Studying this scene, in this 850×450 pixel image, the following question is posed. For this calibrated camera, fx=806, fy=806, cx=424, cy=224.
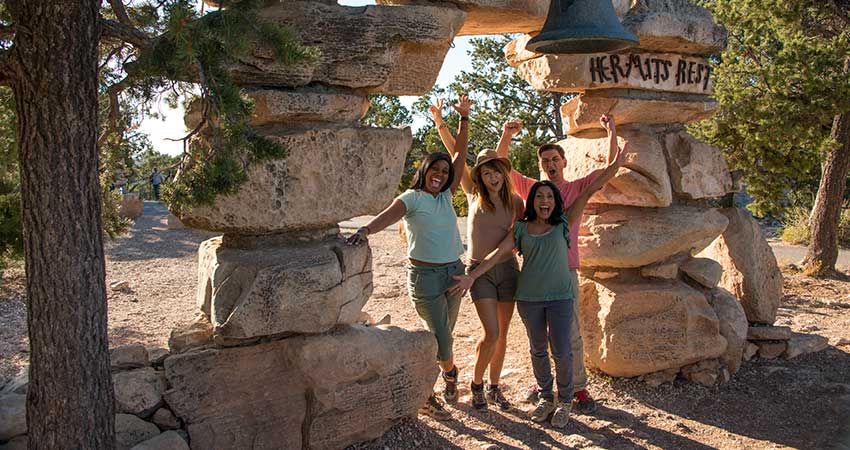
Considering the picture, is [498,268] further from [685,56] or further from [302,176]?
[685,56]

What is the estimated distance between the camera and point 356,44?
3982 millimetres

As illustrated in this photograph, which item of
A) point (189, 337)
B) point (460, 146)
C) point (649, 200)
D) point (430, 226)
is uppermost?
point (460, 146)

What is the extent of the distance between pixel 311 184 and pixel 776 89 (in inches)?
238

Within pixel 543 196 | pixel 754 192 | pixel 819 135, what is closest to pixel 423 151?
pixel 754 192

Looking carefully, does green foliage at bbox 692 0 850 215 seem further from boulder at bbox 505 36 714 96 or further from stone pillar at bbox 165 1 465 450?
stone pillar at bbox 165 1 465 450

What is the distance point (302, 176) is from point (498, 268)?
1.44m

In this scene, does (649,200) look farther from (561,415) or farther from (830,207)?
(830,207)

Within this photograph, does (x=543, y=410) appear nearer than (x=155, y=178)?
No

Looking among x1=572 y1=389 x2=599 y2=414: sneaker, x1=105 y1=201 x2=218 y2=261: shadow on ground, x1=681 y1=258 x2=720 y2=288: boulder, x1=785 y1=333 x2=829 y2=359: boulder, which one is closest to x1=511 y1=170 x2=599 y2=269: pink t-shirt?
x1=572 y1=389 x2=599 y2=414: sneaker

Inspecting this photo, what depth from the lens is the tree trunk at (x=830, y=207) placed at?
919 cm

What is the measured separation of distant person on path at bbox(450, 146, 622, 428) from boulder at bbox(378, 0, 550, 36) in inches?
37.7

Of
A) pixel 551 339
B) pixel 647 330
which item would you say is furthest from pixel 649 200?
pixel 551 339

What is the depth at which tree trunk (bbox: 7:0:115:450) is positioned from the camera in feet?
9.61

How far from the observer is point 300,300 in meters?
3.93
